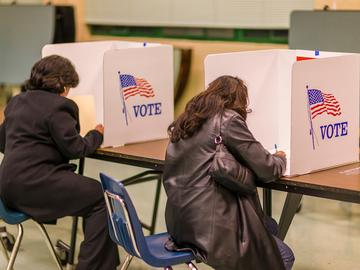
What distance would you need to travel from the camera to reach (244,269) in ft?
8.16

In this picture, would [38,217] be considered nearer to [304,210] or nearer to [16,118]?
→ [16,118]

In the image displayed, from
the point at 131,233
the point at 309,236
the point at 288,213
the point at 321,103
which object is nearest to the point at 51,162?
the point at 131,233

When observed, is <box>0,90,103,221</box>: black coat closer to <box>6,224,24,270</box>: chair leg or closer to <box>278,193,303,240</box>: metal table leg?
<box>6,224,24,270</box>: chair leg

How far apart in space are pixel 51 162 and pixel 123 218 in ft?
2.07

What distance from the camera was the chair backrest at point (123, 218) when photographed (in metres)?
2.48

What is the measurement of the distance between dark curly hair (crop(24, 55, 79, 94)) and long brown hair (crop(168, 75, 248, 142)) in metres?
0.72

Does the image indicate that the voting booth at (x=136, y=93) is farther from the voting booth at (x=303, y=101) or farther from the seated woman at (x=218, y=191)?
the seated woman at (x=218, y=191)

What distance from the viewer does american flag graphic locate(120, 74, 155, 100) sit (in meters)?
3.33

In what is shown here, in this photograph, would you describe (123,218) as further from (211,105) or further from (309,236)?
(309,236)

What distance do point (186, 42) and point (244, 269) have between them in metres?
3.57

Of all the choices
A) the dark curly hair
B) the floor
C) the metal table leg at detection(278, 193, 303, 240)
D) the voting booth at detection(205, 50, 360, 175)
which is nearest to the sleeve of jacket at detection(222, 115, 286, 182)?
the voting booth at detection(205, 50, 360, 175)

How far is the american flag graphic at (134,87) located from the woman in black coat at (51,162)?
0.90ft

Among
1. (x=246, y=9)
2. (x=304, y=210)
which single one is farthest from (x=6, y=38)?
(x=304, y=210)

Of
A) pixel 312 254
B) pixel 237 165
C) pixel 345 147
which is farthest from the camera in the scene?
pixel 312 254
